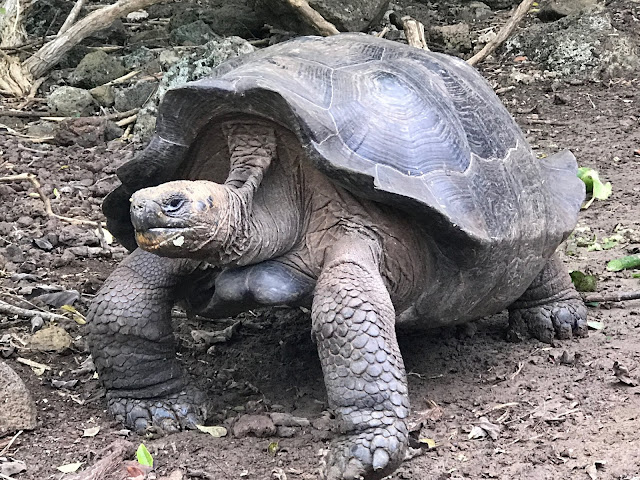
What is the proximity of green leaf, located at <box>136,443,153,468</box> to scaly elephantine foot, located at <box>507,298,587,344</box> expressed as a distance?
6.45 feet

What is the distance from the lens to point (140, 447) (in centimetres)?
292

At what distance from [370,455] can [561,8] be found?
27.5ft

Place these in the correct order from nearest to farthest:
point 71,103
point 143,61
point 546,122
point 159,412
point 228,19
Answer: point 159,412
point 546,122
point 71,103
point 143,61
point 228,19

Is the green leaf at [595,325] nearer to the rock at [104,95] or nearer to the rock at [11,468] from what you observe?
the rock at [11,468]

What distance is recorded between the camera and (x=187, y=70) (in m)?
6.77

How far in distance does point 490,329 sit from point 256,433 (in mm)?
1616

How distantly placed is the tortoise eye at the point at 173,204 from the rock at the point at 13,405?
1.03 m

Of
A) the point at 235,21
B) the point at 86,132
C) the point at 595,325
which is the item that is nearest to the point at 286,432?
the point at 595,325

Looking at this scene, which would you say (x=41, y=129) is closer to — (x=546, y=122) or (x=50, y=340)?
(x=50, y=340)

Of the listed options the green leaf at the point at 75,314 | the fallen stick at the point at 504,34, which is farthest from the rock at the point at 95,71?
the green leaf at the point at 75,314

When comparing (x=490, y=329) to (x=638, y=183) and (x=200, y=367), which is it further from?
(x=638, y=183)

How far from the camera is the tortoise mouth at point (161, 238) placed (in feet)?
8.70

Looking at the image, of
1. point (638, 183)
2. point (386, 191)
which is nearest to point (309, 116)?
point (386, 191)

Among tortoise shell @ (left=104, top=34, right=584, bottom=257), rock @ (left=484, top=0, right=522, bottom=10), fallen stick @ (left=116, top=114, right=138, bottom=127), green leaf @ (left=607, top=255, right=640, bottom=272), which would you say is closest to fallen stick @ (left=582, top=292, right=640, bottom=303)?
green leaf @ (left=607, top=255, right=640, bottom=272)
